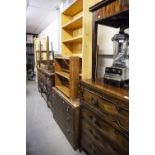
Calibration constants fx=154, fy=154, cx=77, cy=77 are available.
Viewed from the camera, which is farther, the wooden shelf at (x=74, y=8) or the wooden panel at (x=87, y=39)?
the wooden shelf at (x=74, y=8)

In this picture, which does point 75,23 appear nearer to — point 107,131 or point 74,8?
point 74,8

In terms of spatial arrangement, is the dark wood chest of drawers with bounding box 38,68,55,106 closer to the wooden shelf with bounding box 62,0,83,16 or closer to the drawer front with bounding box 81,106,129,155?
the wooden shelf with bounding box 62,0,83,16

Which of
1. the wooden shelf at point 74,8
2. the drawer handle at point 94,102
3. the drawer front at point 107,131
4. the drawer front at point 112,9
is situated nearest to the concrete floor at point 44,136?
the drawer front at point 107,131

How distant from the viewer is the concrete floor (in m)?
2.06

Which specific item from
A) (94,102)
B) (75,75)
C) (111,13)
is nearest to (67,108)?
(75,75)

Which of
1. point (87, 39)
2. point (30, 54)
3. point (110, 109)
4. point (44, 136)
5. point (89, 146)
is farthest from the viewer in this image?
point (30, 54)

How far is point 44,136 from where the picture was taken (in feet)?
8.02

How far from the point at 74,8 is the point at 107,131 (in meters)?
2.02

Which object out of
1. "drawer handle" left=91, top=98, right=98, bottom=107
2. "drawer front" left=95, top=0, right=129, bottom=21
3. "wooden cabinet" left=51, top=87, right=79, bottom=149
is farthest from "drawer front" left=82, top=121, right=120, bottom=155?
"drawer front" left=95, top=0, right=129, bottom=21

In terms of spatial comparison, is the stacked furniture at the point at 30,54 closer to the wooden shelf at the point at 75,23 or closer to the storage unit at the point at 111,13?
the wooden shelf at the point at 75,23

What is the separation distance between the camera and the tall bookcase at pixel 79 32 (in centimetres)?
190

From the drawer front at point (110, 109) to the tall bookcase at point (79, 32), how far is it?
0.45 metres
